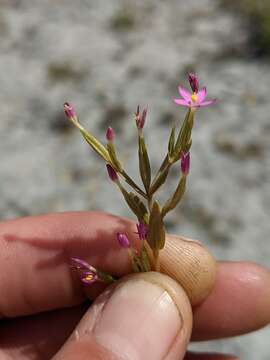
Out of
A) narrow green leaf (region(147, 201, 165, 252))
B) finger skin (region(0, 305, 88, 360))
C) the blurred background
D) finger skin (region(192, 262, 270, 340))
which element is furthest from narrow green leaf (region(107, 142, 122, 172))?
the blurred background

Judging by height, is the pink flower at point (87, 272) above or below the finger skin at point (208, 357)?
above

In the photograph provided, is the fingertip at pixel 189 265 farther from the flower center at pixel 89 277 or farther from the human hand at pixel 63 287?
the flower center at pixel 89 277

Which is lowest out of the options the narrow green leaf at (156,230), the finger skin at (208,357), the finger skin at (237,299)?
the finger skin at (208,357)

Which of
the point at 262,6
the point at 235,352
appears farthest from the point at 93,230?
the point at 262,6

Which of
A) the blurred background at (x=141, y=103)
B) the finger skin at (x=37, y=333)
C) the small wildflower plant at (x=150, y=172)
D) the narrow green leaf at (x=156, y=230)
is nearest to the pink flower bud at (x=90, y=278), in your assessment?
the small wildflower plant at (x=150, y=172)

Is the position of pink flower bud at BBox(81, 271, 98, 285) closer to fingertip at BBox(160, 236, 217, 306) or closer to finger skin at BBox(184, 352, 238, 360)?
fingertip at BBox(160, 236, 217, 306)

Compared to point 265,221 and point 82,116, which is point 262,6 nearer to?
point 82,116

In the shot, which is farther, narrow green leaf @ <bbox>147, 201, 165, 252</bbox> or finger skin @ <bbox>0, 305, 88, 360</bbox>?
finger skin @ <bbox>0, 305, 88, 360</bbox>
